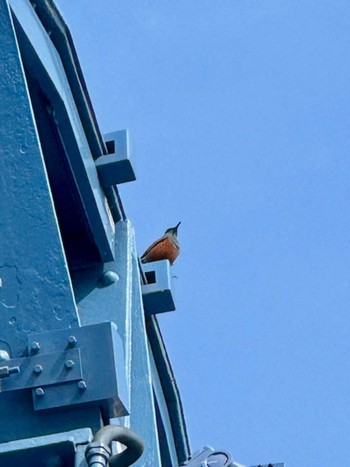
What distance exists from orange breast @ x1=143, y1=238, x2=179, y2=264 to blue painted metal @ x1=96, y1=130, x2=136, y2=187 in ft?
7.68

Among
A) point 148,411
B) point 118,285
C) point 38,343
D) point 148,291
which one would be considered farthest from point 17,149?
point 148,291

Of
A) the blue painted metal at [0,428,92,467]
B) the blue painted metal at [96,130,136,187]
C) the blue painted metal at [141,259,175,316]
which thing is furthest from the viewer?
the blue painted metal at [141,259,175,316]

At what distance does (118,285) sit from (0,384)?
1.56 meters

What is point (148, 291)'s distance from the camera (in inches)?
199

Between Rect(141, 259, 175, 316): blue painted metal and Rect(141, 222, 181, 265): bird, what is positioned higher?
Rect(141, 259, 175, 316): blue painted metal

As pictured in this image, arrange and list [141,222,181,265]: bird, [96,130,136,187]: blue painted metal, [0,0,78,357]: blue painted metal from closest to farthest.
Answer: [0,0,78,357]: blue painted metal < [96,130,136,187]: blue painted metal < [141,222,181,265]: bird

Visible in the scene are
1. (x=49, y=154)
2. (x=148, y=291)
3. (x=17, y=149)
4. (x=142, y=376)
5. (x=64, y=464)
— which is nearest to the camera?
(x=64, y=464)

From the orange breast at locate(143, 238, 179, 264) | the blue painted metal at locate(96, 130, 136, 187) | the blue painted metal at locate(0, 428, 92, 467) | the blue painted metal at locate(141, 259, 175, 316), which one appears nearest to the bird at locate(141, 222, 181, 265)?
the orange breast at locate(143, 238, 179, 264)

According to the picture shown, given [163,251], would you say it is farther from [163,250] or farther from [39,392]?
[39,392]

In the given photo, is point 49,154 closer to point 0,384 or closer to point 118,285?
point 118,285

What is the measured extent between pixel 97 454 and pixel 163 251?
4677mm

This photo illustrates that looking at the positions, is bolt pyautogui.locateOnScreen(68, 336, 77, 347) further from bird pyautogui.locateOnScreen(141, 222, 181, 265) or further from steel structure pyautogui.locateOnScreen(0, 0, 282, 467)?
bird pyautogui.locateOnScreen(141, 222, 181, 265)

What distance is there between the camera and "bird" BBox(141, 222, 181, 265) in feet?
22.8

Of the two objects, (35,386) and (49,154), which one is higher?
(49,154)
